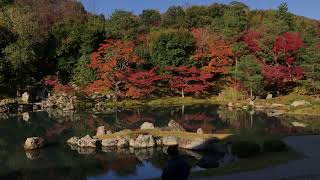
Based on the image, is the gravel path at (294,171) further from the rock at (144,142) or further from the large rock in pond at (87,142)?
the large rock in pond at (87,142)

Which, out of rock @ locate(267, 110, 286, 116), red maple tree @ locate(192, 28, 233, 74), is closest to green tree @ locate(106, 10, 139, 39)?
red maple tree @ locate(192, 28, 233, 74)

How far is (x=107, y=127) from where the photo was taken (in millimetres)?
29062

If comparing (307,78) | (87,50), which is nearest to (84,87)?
(87,50)

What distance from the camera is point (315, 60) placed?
40875 millimetres

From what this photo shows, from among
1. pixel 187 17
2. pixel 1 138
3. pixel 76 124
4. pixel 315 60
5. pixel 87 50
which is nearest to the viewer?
pixel 1 138

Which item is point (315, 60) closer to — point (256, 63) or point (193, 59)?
point (256, 63)

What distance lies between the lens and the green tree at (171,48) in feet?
152

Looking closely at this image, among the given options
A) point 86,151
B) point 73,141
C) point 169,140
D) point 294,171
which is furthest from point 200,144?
point 294,171

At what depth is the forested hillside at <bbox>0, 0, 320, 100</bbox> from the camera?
4275 centimetres

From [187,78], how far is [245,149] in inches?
1025

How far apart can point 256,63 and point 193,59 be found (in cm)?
726

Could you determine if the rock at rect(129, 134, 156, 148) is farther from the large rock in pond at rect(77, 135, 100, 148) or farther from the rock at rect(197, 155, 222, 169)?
the rock at rect(197, 155, 222, 169)

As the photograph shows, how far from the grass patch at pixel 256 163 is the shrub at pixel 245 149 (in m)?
0.58

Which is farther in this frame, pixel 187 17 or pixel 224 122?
pixel 187 17
